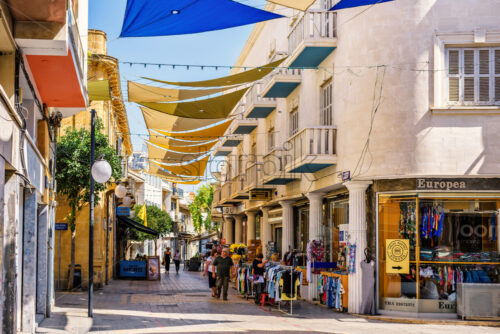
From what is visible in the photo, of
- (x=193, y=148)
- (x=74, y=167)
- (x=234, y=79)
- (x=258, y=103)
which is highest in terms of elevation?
(x=258, y=103)

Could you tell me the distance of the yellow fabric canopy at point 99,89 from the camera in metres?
17.8

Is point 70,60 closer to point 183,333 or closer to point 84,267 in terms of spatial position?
point 183,333

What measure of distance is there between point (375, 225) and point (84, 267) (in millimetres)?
12194

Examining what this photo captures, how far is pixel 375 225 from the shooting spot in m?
17.4

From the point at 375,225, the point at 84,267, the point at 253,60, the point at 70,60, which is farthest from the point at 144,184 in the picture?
the point at 70,60

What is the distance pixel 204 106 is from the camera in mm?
19562

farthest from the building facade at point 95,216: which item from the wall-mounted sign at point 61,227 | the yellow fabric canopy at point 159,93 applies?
the yellow fabric canopy at point 159,93

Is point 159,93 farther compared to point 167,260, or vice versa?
point 167,260

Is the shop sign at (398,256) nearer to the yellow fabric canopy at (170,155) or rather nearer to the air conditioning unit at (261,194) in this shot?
the air conditioning unit at (261,194)

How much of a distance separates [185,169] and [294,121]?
11670 mm

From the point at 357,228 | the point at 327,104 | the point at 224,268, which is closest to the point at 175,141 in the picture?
the point at 224,268

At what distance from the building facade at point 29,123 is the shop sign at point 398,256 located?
8122 millimetres

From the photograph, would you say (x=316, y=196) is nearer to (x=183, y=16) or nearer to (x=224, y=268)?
(x=224, y=268)

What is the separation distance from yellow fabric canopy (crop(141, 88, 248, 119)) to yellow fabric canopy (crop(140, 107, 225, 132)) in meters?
1.78
